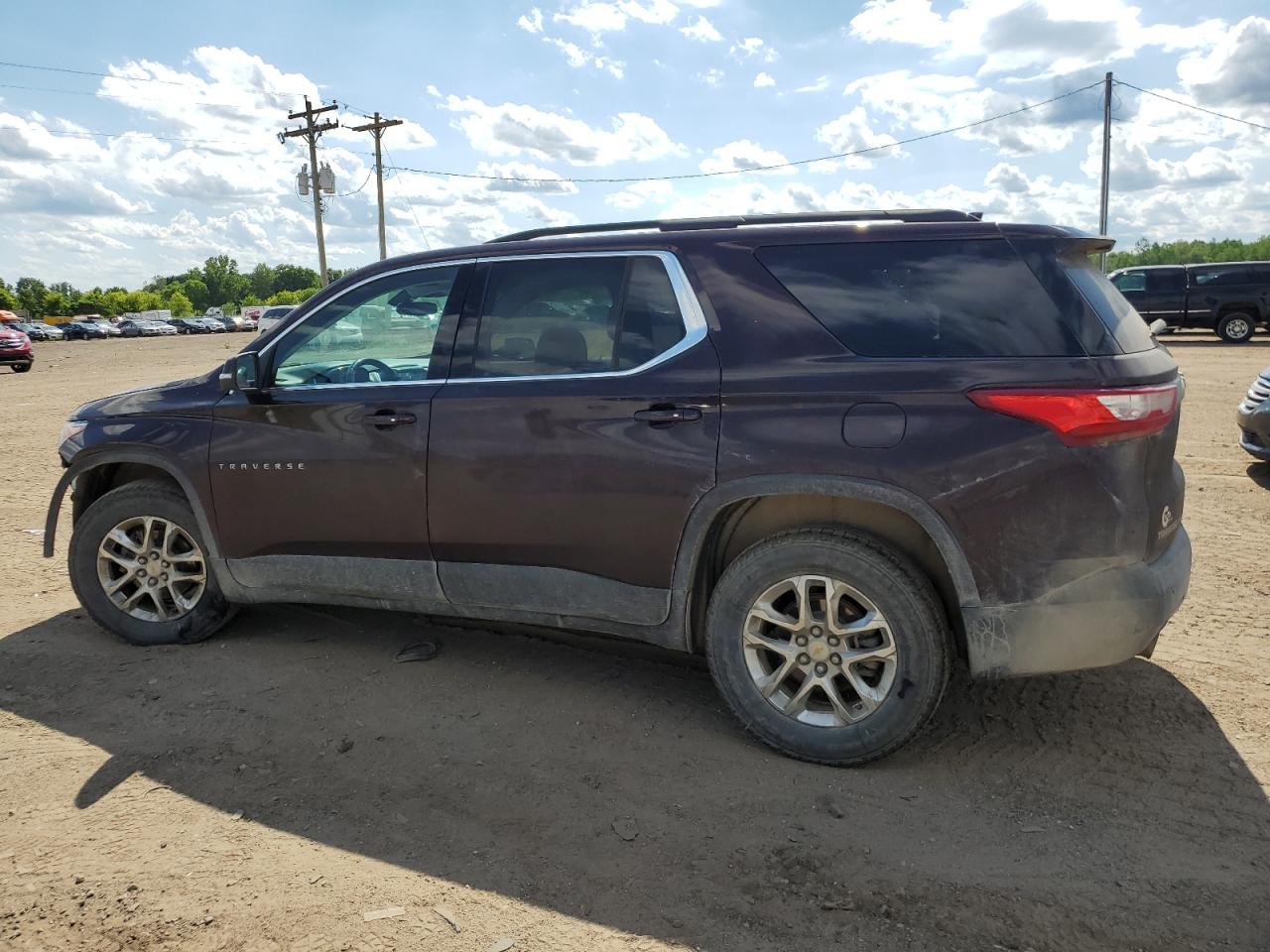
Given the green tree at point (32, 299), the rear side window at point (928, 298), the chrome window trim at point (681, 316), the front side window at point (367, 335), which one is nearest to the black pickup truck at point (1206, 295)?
the rear side window at point (928, 298)

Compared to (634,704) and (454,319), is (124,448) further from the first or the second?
(634,704)

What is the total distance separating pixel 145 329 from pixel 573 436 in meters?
80.9

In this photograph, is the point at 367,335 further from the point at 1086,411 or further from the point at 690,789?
the point at 1086,411

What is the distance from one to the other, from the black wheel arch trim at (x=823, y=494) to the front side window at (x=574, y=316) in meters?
0.62

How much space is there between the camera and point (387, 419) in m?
4.08

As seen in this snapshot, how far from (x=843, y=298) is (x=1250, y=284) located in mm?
24000

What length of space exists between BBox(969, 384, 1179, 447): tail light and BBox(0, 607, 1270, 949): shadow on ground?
1.21 meters

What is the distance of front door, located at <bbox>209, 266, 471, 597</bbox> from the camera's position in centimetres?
410

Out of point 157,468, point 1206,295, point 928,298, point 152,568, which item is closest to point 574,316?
point 928,298

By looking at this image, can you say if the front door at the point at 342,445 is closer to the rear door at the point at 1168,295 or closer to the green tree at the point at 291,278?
the rear door at the point at 1168,295

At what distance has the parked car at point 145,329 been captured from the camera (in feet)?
239

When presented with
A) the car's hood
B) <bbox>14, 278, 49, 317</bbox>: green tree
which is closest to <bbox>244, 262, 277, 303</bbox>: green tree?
<bbox>14, 278, 49, 317</bbox>: green tree

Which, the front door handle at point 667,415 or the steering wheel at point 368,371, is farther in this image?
the steering wheel at point 368,371

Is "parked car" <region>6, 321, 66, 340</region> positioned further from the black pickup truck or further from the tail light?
the tail light
